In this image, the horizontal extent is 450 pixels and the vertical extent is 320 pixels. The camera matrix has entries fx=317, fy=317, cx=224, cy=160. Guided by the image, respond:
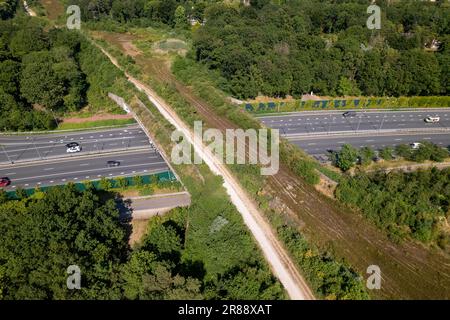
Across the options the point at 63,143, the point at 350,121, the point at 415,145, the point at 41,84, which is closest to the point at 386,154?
the point at 415,145

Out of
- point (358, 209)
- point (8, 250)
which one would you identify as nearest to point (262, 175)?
point (358, 209)

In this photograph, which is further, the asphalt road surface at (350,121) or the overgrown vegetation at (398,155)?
the asphalt road surface at (350,121)

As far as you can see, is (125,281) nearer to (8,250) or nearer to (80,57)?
(8,250)

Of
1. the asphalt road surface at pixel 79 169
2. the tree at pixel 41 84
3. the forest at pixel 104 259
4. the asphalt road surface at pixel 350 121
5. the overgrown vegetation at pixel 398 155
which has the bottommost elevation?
the forest at pixel 104 259

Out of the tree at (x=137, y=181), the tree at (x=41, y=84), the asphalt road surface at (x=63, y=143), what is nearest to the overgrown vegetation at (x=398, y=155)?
the tree at (x=137, y=181)

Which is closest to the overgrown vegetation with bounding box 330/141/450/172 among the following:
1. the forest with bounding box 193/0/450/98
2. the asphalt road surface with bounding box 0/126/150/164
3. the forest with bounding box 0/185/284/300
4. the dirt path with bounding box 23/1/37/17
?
the forest with bounding box 193/0/450/98

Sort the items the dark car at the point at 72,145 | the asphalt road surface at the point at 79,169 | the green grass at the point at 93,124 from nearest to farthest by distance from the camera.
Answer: the asphalt road surface at the point at 79,169 < the dark car at the point at 72,145 < the green grass at the point at 93,124

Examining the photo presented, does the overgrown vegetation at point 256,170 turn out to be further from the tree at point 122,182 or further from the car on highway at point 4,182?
the car on highway at point 4,182

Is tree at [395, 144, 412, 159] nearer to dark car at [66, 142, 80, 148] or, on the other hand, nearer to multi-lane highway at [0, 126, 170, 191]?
multi-lane highway at [0, 126, 170, 191]

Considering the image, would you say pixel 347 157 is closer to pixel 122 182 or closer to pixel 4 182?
pixel 122 182
